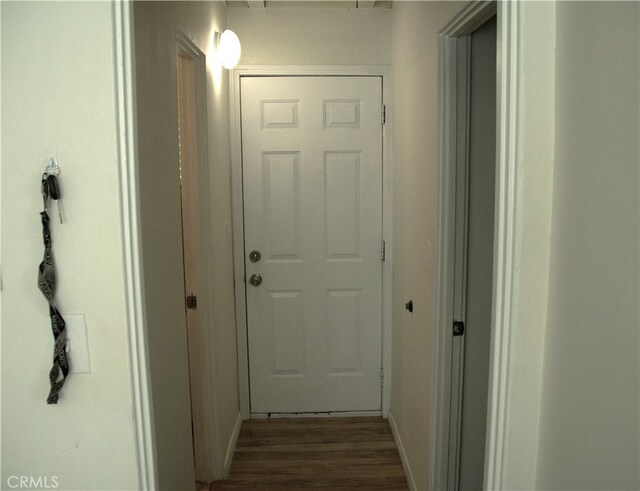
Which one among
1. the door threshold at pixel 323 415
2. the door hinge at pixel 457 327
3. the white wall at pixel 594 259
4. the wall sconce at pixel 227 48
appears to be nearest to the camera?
the white wall at pixel 594 259

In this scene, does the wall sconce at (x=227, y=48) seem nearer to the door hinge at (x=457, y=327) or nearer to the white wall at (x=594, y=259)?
the door hinge at (x=457, y=327)

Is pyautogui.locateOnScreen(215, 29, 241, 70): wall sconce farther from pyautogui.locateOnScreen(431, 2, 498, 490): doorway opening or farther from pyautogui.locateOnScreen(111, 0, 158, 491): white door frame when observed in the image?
pyautogui.locateOnScreen(111, 0, 158, 491): white door frame

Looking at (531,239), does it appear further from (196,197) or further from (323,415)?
(323,415)

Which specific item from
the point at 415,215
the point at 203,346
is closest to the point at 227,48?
the point at 415,215

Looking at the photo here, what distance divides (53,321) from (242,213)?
199cm

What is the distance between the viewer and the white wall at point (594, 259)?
2.96ft

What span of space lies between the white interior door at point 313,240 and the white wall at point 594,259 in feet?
6.52

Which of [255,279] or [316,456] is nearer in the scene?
[316,456]

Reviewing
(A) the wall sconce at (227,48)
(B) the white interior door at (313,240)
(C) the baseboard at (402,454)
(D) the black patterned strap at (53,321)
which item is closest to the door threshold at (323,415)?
(B) the white interior door at (313,240)

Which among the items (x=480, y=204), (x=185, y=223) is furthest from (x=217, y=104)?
(x=480, y=204)

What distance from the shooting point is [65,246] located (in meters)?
1.10

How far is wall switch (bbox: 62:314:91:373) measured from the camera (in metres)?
1.11

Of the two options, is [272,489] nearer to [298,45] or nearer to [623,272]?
[623,272]

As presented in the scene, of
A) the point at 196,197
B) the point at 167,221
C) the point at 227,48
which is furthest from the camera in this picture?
the point at 227,48
